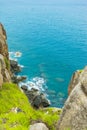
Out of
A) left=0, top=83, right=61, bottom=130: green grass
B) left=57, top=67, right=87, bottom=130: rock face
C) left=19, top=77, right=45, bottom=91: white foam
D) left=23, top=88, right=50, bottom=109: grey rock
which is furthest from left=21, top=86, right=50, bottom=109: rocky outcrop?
left=57, top=67, right=87, bottom=130: rock face

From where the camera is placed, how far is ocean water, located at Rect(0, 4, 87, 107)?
85.1 meters

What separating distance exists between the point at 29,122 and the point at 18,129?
7.23 ft

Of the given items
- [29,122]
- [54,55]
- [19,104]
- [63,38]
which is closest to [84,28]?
[63,38]

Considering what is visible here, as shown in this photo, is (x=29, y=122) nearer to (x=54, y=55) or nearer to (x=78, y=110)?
(x=78, y=110)

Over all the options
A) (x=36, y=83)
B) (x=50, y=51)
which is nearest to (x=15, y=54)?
(x=50, y=51)

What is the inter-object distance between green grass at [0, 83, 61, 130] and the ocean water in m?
29.7

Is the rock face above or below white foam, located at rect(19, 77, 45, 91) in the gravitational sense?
above

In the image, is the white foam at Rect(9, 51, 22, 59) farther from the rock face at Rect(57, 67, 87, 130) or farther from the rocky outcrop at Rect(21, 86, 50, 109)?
the rock face at Rect(57, 67, 87, 130)

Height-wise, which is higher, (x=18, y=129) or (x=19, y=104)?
(x=18, y=129)

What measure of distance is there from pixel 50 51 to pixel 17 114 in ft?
324

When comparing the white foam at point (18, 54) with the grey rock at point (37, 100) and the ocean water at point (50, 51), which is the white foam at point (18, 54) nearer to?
the ocean water at point (50, 51)

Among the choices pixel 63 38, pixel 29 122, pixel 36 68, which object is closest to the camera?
pixel 29 122

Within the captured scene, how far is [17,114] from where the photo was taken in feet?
92.1

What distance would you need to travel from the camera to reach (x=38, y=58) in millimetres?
114000
